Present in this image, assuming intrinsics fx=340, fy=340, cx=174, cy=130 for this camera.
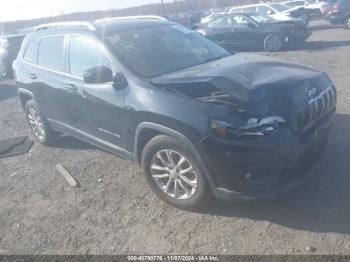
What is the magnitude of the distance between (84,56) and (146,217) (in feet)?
7.02

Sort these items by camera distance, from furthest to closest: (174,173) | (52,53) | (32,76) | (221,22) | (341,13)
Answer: (341,13) < (221,22) < (32,76) < (52,53) < (174,173)

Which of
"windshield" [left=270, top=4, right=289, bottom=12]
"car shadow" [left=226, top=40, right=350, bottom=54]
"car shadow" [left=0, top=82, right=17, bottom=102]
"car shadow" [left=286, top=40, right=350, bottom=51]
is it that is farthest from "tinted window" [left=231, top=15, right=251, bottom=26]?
"car shadow" [left=0, top=82, right=17, bottom=102]

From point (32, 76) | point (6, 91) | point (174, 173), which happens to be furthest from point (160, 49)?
point (6, 91)

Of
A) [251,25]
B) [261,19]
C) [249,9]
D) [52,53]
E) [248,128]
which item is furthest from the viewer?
[249,9]

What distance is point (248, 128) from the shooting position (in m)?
3.00

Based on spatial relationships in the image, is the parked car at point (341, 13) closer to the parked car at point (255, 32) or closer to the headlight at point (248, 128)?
the parked car at point (255, 32)

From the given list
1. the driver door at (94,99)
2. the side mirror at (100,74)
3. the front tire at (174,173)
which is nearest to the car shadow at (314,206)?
the front tire at (174,173)

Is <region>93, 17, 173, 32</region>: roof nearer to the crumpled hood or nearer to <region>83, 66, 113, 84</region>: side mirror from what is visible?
<region>83, 66, 113, 84</region>: side mirror

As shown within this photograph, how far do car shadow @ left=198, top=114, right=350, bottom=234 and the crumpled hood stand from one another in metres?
0.87

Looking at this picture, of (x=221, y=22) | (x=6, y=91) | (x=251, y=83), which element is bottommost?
(x=6, y=91)

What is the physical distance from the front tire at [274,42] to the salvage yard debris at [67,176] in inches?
378

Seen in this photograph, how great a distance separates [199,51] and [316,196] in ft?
7.57

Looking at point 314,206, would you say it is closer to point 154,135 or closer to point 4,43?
point 154,135

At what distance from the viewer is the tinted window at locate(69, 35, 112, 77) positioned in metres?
4.04
